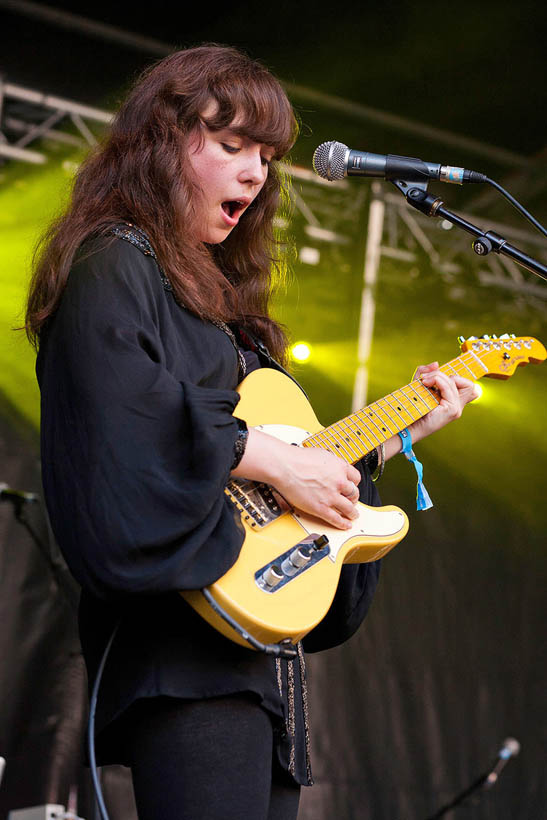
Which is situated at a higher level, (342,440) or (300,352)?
(300,352)

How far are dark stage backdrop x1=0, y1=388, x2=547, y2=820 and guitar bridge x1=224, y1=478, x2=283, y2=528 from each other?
2.15 metres

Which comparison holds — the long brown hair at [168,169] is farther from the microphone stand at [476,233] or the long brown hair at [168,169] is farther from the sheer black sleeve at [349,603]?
the sheer black sleeve at [349,603]

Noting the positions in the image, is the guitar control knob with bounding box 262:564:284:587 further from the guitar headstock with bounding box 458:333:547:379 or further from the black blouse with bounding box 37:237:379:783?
the guitar headstock with bounding box 458:333:547:379

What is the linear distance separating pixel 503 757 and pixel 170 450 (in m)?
2.93

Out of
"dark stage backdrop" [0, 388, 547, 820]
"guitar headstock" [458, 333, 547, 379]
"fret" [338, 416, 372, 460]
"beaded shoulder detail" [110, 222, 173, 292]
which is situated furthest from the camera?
"dark stage backdrop" [0, 388, 547, 820]

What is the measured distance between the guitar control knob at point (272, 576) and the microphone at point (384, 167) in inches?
31.6

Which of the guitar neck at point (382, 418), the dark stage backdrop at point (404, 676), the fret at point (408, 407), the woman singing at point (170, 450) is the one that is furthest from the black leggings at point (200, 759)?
the dark stage backdrop at point (404, 676)

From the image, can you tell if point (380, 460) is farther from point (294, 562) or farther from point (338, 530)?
point (294, 562)

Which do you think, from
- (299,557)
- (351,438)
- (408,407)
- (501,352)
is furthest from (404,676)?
(299,557)

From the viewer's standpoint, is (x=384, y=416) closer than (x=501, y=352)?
Yes

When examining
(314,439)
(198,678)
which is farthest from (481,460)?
(198,678)

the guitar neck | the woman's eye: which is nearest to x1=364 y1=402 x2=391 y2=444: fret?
the guitar neck

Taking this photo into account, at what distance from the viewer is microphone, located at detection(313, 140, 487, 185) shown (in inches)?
64.1

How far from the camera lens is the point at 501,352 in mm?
2006
